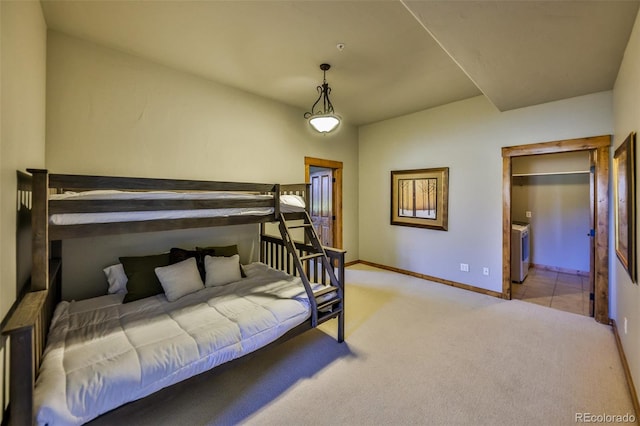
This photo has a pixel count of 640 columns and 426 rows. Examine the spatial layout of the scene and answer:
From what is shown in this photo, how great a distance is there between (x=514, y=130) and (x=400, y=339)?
10.1ft

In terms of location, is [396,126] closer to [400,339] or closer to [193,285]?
[400,339]

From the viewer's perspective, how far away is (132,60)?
284 cm

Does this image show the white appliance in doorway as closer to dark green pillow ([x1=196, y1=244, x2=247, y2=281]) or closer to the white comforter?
the white comforter

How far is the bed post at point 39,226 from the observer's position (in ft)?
4.85

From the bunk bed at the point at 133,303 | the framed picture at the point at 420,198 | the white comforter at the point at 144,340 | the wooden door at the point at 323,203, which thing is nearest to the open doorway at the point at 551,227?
the framed picture at the point at 420,198

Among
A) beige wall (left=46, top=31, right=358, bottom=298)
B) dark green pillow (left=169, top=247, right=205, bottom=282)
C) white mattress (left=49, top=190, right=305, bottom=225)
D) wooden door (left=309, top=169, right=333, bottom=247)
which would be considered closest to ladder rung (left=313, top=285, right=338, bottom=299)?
white mattress (left=49, top=190, right=305, bottom=225)

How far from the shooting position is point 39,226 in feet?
4.91

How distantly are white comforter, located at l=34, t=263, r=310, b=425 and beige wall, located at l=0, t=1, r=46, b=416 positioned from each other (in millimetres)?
462

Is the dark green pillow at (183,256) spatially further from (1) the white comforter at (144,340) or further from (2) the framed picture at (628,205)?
(2) the framed picture at (628,205)

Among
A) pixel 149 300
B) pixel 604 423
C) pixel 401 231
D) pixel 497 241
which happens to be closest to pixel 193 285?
pixel 149 300

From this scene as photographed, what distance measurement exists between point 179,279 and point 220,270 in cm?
41

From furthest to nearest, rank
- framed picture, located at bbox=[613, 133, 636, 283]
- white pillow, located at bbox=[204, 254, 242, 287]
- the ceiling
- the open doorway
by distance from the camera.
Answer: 1. the open doorway
2. white pillow, located at bbox=[204, 254, 242, 287]
3. framed picture, located at bbox=[613, 133, 636, 283]
4. the ceiling

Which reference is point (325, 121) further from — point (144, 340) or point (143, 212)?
point (144, 340)

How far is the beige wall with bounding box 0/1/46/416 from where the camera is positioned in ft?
4.29
